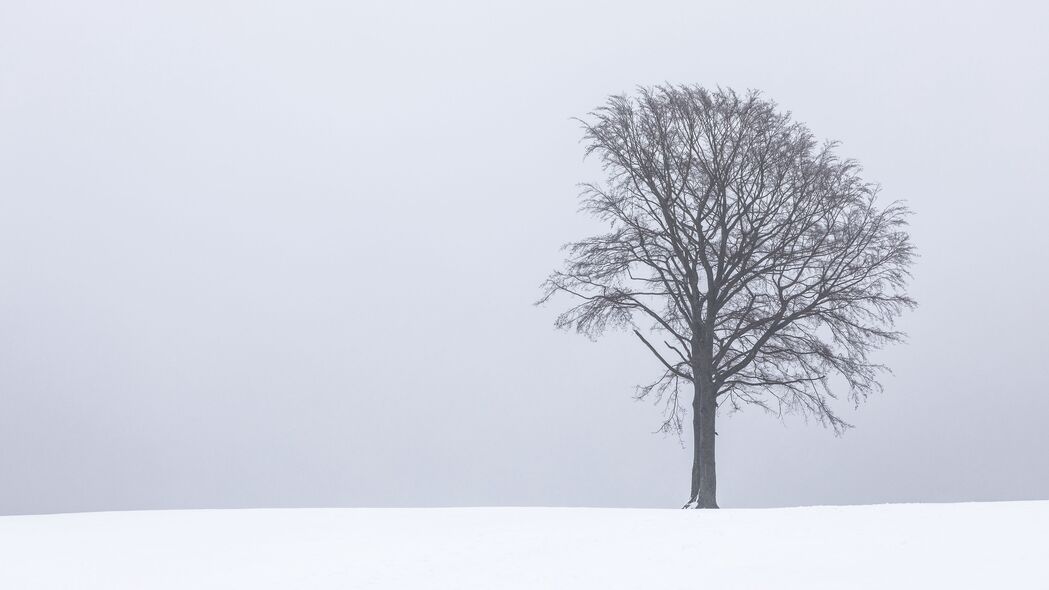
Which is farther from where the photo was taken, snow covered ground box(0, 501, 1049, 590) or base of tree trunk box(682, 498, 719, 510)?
base of tree trunk box(682, 498, 719, 510)

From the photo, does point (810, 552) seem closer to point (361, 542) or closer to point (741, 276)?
point (361, 542)

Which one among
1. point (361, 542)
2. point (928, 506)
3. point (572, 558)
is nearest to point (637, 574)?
point (572, 558)

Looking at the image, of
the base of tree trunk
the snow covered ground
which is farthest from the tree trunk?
the snow covered ground

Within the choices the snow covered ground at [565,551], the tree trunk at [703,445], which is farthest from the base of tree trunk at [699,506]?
the snow covered ground at [565,551]

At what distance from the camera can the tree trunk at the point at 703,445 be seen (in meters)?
26.0

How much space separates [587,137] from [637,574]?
48.6 feet

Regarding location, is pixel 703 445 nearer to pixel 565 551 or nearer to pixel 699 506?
pixel 699 506

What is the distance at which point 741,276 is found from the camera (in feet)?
87.6

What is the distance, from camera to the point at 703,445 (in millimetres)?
26156

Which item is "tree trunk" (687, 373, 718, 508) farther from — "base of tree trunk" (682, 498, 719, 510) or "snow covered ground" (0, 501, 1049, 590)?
"snow covered ground" (0, 501, 1049, 590)

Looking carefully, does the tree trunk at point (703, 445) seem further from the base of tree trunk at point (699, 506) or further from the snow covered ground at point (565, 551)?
the snow covered ground at point (565, 551)

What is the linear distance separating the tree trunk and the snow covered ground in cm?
367

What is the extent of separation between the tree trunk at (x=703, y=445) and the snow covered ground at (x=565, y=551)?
12.0ft

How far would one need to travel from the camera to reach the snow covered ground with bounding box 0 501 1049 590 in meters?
15.2
